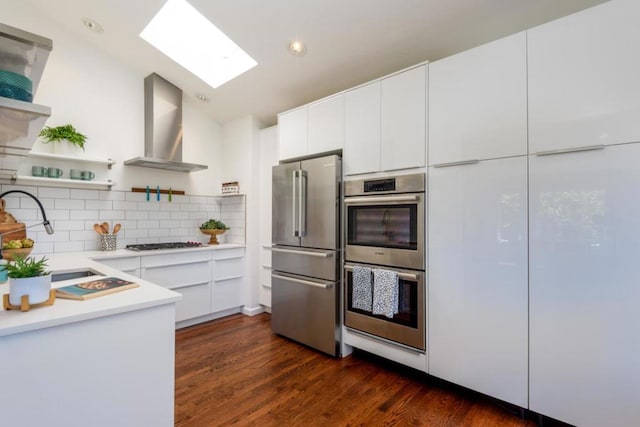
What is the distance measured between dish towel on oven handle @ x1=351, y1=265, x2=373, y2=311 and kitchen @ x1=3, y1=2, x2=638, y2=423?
0.46m

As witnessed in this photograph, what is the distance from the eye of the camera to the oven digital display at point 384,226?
2232 millimetres

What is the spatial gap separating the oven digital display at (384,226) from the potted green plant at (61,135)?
266 cm

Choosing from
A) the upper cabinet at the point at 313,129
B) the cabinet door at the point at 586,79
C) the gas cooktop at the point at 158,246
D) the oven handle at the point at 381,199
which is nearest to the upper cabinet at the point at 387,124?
the upper cabinet at the point at 313,129

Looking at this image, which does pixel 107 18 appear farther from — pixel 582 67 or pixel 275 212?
pixel 582 67

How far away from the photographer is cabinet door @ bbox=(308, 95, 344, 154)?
104 inches

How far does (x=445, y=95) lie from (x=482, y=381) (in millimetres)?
1866

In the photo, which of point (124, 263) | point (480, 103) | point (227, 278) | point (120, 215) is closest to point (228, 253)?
point (227, 278)

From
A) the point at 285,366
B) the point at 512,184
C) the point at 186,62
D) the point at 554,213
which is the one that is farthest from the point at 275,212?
the point at 554,213

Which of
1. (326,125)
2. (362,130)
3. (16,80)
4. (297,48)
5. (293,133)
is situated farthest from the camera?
(293,133)

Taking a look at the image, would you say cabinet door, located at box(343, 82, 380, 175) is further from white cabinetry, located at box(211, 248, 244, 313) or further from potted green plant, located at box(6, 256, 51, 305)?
potted green plant, located at box(6, 256, 51, 305)

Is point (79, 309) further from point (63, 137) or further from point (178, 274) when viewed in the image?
point (63, 137)

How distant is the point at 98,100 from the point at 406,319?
3632 mm

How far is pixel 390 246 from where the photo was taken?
91.3 inches

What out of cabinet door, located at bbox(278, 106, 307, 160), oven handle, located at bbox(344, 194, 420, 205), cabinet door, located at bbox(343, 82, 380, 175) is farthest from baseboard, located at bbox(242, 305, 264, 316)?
cabinet door, located at bbox(343, 82, 380, 175)
